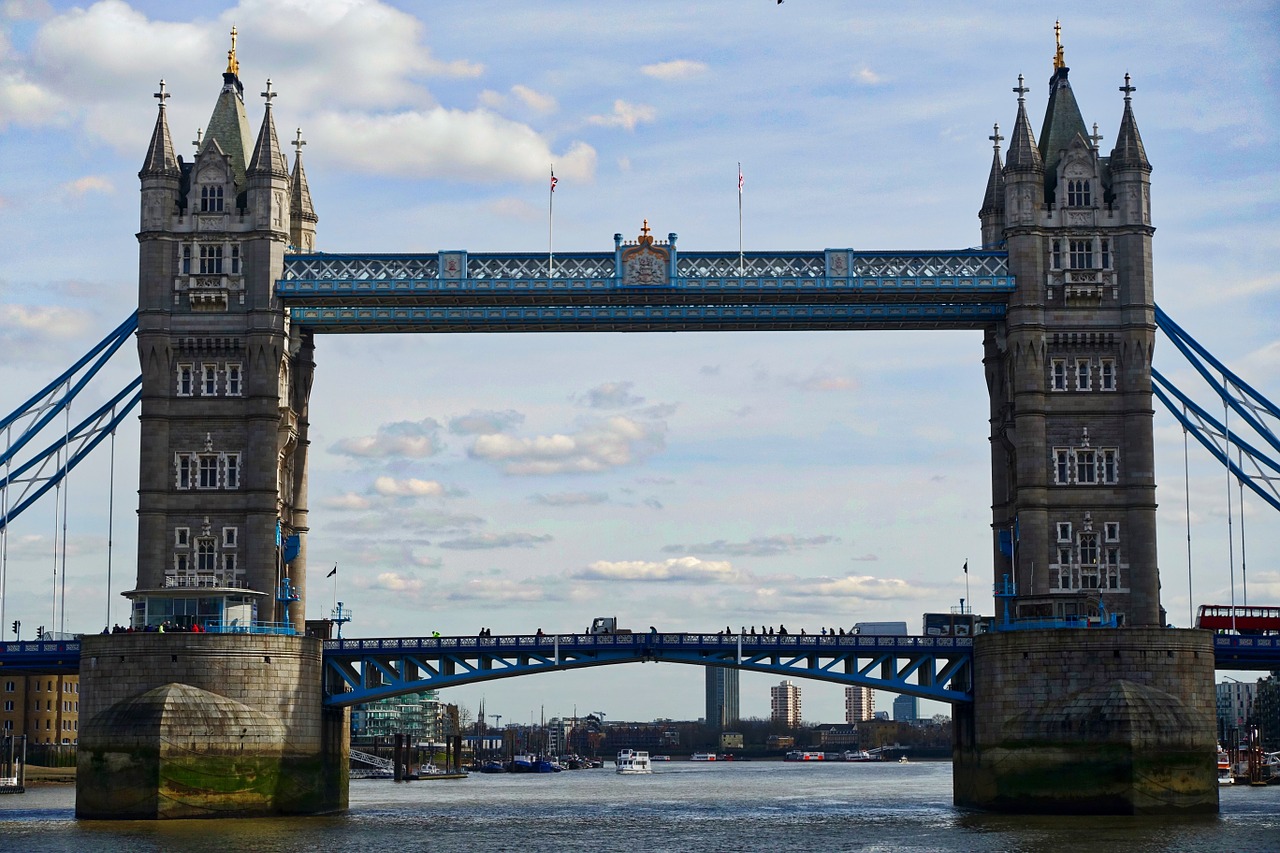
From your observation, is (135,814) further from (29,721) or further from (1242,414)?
(29,721)

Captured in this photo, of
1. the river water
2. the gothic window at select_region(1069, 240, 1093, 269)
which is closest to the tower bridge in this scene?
the gothic window at select_region(1069, 240, 1093, 269)

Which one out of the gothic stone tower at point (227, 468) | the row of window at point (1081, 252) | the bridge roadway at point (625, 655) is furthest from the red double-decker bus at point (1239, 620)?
the gothic stone tower at point (227, 468)

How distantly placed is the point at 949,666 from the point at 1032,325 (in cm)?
1851

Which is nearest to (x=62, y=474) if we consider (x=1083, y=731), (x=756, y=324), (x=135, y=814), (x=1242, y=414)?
(x=135, y=814)

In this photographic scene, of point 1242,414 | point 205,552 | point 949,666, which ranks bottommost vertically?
point 949,666

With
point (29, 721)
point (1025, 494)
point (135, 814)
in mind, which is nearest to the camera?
point (135, 814)

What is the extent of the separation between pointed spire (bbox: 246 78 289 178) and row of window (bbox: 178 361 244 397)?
34.7ft

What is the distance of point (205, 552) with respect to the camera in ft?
334

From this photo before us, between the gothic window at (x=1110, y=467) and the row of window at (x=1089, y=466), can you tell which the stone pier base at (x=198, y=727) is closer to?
the row of window at (x=1089, y=466)

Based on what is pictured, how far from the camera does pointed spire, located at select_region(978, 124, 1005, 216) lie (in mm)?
110312

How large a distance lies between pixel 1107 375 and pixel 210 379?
1880 inches

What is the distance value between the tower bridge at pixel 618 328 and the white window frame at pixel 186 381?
12 centimetres

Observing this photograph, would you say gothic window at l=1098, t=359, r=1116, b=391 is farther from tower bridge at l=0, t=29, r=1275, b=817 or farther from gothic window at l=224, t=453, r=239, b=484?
gothic window at l=224, t=453, r=239, b=484

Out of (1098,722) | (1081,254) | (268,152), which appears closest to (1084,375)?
(1081,254)
